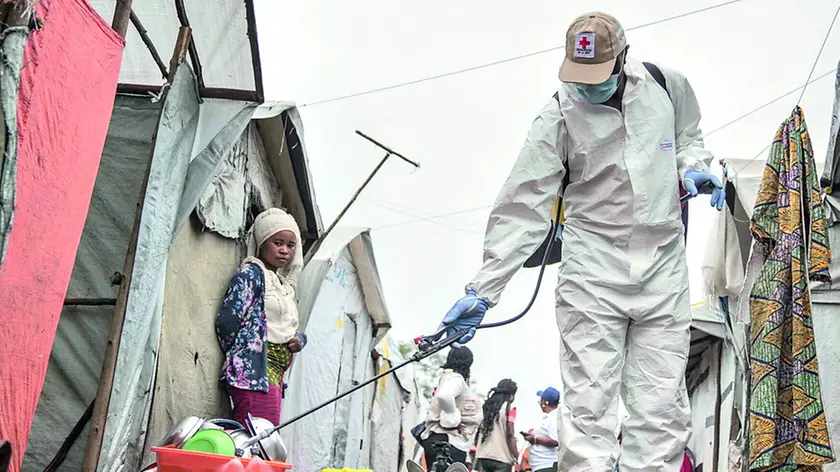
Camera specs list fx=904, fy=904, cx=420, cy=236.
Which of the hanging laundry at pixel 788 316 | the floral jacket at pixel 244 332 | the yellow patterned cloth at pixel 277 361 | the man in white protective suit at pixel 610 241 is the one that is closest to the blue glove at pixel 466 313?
the man in white protective suit at pixel 610 241

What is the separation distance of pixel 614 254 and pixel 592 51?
0.78m

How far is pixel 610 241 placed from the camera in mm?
3562

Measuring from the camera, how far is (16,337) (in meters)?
2.70

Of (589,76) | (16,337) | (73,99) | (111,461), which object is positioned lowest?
(111,461)

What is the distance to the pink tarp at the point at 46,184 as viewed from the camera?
8.63 ft

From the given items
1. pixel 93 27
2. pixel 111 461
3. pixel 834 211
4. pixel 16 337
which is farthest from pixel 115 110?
pixel 834 211

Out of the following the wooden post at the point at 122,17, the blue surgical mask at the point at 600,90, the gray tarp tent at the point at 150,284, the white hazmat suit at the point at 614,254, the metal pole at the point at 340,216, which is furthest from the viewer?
the metal pole at the point at 340,216

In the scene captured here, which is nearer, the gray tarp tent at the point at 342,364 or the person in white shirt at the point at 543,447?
the gray tarp tent at the point at 342,364

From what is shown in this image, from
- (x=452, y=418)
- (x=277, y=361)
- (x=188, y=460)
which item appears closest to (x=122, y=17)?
(x=188, y=460)

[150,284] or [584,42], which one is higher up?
[584,42]

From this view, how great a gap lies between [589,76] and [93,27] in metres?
1.81

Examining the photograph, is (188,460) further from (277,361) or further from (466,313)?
(277,361)

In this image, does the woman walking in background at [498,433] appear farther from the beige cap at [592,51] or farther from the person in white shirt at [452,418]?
the beige cap at [592,51]

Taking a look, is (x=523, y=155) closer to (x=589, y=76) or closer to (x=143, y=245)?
(x=589, y=76)
